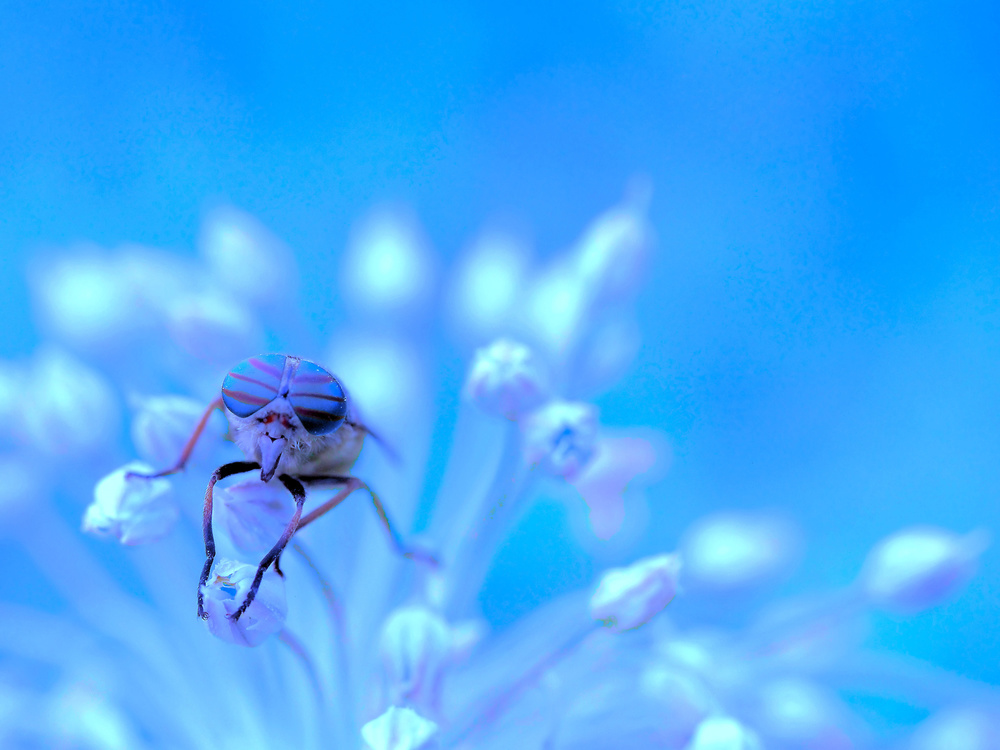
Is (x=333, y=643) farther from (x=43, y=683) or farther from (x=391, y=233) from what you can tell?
(x=391, y=233)

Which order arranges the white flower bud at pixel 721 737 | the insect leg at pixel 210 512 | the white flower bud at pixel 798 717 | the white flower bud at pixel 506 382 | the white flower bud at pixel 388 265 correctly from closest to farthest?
the insect leg at pixel 210 512 < the white flower bud at pixel 721 737 < the white flower bud at pixel 506 382 < the white flower bud at pixel 798 717 < the white flower bud at pixel 388 265


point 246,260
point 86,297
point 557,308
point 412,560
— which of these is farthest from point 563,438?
point 86,297

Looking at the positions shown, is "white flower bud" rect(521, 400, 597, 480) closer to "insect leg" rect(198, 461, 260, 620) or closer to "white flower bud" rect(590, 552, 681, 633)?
"white flower bud" rect(590, 552, 681, 633)

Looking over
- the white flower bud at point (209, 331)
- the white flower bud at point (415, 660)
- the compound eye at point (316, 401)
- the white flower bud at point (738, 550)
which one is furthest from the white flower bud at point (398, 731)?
the white flower bud at point (738, 550)

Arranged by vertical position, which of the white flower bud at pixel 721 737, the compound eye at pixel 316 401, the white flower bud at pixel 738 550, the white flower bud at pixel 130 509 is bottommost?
the white flower bud at pixel 721 737

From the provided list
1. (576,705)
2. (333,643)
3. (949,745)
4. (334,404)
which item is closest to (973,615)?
(949,745)

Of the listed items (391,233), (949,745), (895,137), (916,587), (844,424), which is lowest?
(949,745)

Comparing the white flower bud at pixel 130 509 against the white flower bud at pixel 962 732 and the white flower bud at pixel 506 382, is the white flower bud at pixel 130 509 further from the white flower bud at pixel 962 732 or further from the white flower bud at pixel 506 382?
the white flower bud at pixel 962 732
